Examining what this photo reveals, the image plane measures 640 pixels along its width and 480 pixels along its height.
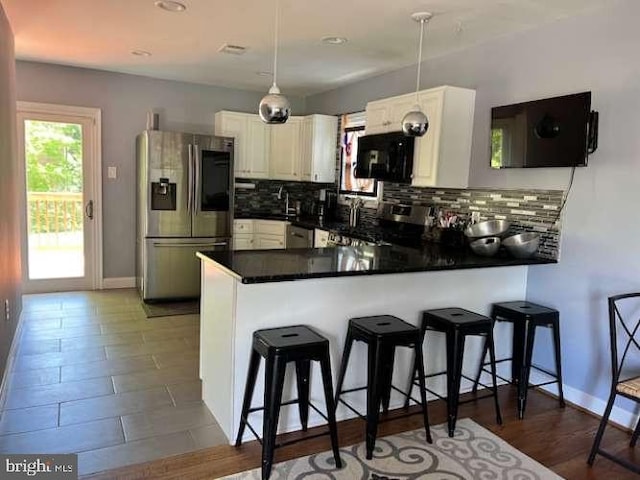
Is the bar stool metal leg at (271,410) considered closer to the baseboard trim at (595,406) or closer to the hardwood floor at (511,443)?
the hardwood floor at (511,443)

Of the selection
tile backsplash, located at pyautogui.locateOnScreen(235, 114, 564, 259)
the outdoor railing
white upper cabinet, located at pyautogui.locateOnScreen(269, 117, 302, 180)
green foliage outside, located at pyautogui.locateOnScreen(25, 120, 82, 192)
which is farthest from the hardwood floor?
green foliage outside, located at pyautogui.locateOnScreen(25, 120, 82, 192)

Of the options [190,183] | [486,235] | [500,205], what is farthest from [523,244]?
[190,183]

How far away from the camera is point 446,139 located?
373cm

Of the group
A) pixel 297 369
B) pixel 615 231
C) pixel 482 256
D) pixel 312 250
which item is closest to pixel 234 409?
A: pixel 297 369

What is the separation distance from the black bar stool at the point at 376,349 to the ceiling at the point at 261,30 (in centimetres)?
194

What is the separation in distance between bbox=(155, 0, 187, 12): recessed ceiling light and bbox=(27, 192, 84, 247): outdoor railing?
2.95 metres

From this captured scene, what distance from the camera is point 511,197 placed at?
3486 mm

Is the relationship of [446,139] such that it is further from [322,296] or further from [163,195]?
[163,195]

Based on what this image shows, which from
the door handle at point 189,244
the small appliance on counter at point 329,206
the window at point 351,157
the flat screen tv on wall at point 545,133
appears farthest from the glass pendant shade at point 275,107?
the small appliance on counter at point 329,206

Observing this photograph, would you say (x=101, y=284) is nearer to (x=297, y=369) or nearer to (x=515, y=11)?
(x=297, y=369)

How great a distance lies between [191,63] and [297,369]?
350cm

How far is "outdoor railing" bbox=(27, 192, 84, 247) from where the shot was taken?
5.18 metres

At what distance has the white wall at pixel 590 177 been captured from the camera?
277cm

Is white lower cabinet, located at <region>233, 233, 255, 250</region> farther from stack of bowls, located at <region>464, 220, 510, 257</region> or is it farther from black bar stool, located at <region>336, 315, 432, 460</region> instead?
black bar stool, located at <region>336, 315, 432, 460</region>
